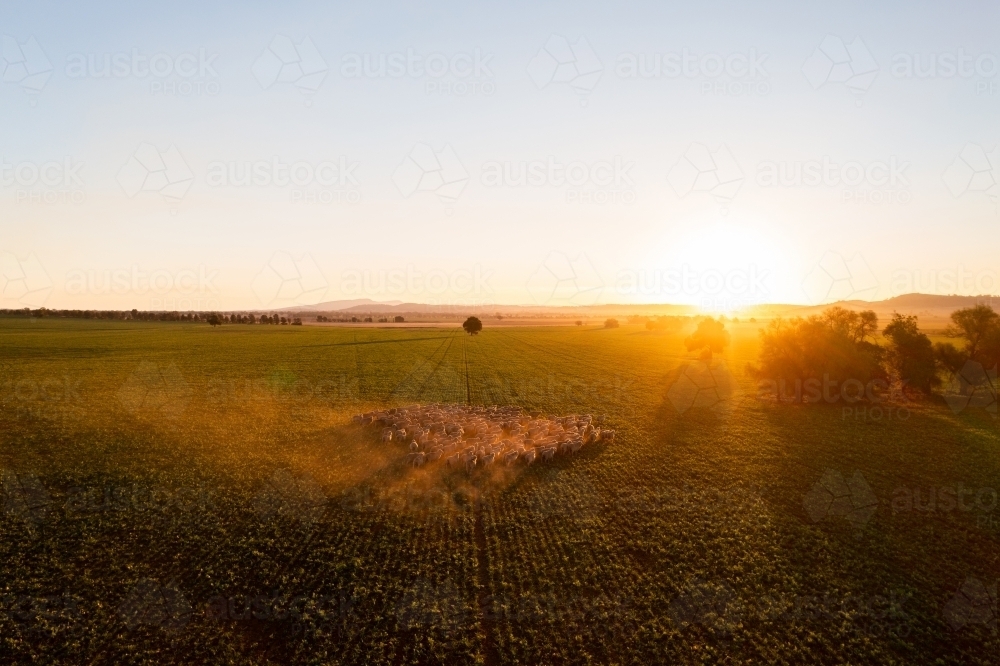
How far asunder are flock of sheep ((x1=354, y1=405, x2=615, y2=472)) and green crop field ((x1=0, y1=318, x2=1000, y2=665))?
94cm

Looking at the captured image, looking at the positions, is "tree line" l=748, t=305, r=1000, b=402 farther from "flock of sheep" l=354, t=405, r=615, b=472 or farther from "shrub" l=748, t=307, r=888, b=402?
"flock of sheep" l=354, t=405, r=615, b=472

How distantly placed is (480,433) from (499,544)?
12177 mm

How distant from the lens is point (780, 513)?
61.8ft

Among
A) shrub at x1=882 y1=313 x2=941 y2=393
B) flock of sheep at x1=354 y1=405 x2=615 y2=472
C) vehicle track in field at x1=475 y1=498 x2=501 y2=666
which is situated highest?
shrub at x1=882 y1=313 x2=941 y2=393

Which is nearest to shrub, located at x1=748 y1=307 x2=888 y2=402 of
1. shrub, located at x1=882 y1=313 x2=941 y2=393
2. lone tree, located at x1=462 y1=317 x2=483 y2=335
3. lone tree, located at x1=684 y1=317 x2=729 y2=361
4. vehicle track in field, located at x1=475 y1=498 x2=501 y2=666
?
shrub, located at x1=882 y1=313 x2=941 y2=393

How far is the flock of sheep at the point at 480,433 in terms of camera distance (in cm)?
2430

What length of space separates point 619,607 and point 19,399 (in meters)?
46.6

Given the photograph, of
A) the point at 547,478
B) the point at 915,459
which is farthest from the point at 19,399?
the point at 915,459

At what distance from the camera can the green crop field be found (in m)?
11.9

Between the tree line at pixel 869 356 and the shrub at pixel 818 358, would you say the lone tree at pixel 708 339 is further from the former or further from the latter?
the shrub at pixel 818 358

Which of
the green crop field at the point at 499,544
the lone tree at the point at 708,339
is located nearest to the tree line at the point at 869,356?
the green crop field at the point at 499,544

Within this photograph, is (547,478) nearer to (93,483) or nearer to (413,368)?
(93,483)

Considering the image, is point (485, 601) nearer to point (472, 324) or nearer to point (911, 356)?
Result: point (911, 356)

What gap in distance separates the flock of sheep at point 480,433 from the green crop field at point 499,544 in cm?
94
